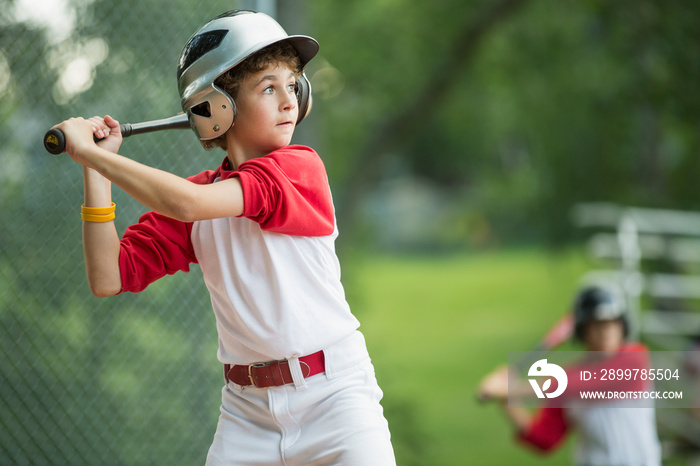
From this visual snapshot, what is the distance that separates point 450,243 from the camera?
27.0m

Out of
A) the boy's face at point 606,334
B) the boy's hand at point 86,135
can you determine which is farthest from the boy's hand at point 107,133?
the boy's face at point 606,334

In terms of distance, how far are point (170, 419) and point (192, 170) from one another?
1.06 m

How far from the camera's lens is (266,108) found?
1850 mm

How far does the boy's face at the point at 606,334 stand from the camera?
4.10 meters

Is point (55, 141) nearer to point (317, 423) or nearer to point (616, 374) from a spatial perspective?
point (317, 423)

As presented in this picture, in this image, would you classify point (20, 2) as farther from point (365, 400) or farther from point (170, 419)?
point (365, 400)

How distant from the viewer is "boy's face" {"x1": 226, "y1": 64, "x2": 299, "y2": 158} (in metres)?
1.84

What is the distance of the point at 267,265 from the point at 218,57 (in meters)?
0.50

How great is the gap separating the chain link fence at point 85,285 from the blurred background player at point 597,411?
59.7 inches

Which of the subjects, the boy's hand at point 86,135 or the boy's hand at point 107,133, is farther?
the boy's hand at point 107,133

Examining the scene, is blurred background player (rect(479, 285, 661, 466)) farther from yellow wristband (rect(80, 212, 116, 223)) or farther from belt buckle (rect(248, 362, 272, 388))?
yellow wristband (rect(80, 212, 116, 223))

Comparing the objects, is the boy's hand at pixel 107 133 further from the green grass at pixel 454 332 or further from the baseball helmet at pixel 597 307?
the green grass at pixel 454 332

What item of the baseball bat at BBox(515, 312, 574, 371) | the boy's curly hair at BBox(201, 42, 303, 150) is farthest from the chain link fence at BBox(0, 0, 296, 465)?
the baseball bat at BBox(515, 312, 574, 371)

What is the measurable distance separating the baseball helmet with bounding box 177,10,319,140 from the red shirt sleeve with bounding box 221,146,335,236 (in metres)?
0.15
